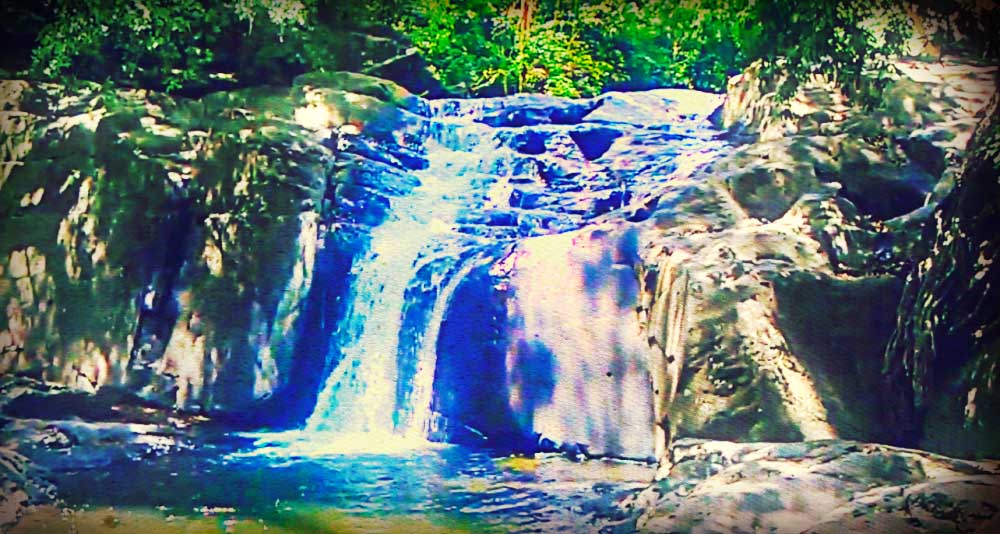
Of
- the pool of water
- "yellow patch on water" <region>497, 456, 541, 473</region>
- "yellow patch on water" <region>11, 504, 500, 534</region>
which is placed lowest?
"yellow patch on water" <region>11, 504, 500, 534</region>

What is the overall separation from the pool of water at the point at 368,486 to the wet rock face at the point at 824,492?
0.54ft

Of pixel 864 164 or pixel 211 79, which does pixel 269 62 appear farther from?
pixel 864 164

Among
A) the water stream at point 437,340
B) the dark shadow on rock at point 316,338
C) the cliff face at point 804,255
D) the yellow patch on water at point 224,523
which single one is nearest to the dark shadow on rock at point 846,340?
the cliff face at point 804,255

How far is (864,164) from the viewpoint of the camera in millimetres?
3281

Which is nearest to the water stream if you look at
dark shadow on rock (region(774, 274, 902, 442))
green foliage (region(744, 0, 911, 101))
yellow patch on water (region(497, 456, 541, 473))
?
yellow patch on water (region(497, 456, 541, 473))

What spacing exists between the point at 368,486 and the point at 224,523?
462 millimetres

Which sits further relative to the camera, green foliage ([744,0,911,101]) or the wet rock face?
green foliage ([744,0,911,101])

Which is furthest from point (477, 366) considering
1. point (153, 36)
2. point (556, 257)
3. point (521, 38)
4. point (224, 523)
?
point (153, 36)

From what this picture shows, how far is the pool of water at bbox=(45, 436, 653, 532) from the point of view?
315cm

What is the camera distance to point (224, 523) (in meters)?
3.14

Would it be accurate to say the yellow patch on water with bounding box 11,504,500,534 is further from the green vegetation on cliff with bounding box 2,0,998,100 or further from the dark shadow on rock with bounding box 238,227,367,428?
the green vegetation on cliff with bounding box 2,0,998,100

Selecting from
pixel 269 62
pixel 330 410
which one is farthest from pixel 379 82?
pixel 330 410

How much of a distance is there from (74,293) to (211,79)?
2.72 feet

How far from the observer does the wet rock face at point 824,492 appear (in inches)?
124
